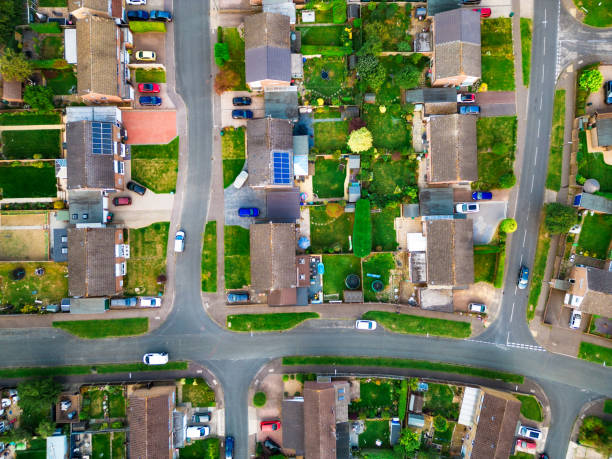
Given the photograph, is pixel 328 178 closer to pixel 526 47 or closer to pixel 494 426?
pixel 526 47

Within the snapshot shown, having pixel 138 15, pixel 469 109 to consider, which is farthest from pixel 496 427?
pixel 138 15

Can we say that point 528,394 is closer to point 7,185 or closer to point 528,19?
point 528,19

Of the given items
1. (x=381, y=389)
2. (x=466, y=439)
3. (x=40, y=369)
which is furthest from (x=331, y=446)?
(x=40, y=369)

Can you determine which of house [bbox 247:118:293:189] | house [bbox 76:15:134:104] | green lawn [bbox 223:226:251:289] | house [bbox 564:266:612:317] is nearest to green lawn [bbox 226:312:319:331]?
green lawn [bbox 223:226:251:289]

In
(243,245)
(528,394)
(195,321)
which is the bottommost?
(528,394)

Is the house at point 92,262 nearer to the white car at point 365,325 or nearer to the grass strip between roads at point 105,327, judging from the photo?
the grass strip between roads at point 105,327
